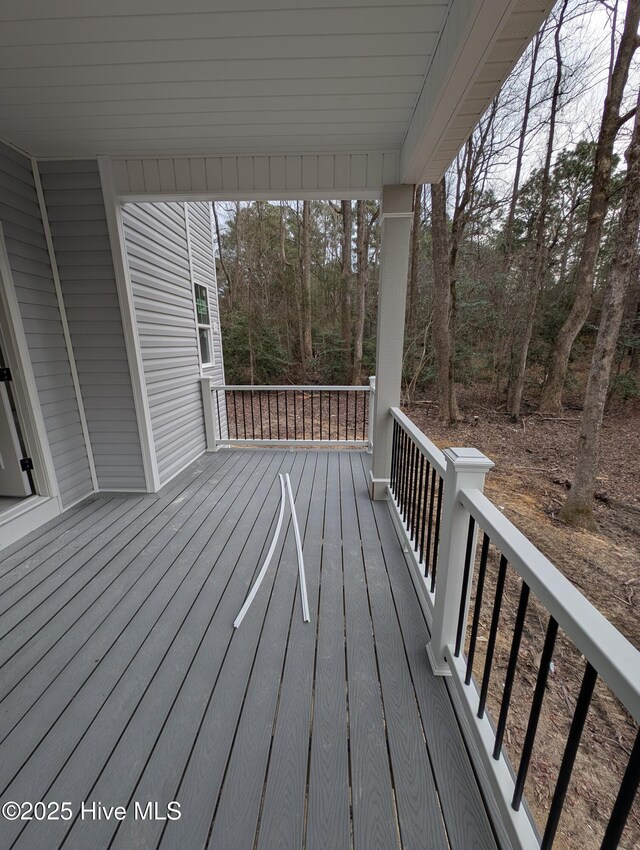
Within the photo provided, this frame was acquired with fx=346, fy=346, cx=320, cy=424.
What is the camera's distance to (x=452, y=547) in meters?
1.33

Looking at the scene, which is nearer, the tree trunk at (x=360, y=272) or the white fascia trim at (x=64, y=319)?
the white fascia trim at (x=64, y=319)

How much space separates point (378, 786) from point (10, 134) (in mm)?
4076

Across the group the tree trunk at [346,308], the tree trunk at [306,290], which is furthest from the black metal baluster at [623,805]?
the tree trunk at [306,290]

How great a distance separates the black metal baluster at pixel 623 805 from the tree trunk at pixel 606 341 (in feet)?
14.8

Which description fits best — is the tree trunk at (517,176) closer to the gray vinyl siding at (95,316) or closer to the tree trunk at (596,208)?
the tree trunk at (596,208)

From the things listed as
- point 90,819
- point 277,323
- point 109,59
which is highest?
point 109,59

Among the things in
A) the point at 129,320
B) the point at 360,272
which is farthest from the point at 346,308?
the point at 129,320

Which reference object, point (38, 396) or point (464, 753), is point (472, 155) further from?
point (464, 753)

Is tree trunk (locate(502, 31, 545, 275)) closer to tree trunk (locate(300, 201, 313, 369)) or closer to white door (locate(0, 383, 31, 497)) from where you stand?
tree trunk (locate(300, 201, 313, 369))

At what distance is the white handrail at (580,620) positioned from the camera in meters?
0.54

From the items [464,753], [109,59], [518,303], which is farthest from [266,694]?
[518,303]

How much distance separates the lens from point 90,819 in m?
1.02

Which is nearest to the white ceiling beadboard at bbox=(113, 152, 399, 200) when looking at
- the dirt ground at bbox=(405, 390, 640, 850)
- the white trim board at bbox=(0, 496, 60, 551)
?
the white trim board at bbox=(0, 496, 60, 551)

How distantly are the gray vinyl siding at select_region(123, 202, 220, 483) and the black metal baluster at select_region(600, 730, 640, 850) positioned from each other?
135 inches
